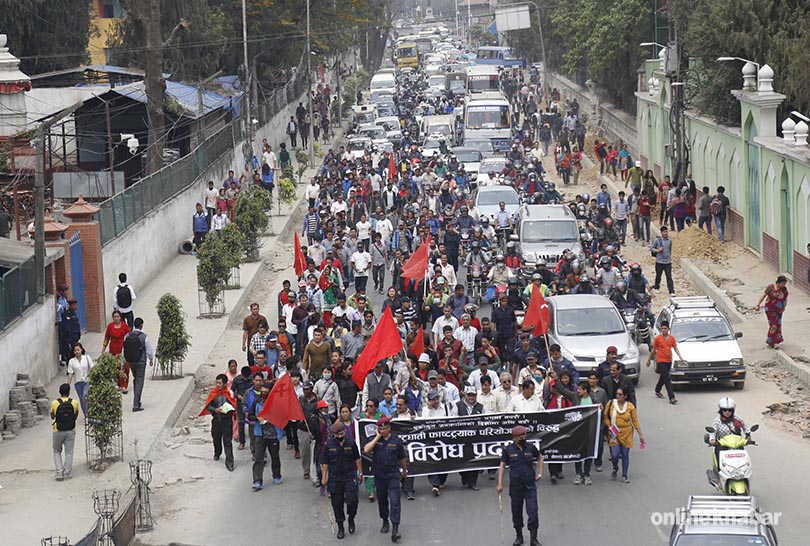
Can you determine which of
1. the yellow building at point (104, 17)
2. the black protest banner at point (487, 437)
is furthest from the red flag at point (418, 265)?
the yellow building at point (104, 17)

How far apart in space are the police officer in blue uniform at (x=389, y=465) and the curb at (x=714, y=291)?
42.7 feet

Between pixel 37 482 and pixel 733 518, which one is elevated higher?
pixel 733 518

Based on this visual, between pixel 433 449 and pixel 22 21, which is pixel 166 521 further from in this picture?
pixel 22 21

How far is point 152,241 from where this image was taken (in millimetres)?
34406

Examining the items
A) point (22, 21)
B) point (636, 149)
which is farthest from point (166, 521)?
point (636, 149)

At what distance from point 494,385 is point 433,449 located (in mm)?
1543

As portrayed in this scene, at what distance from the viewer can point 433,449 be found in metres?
17.1

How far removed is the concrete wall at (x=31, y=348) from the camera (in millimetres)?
21281

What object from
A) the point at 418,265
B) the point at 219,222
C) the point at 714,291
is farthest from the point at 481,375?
the point at 219,222

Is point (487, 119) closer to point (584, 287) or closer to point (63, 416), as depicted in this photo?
point (584, 287)

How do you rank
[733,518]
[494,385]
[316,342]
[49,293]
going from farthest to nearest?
[49,293] < [316,342] < [494,385] < [733,518]

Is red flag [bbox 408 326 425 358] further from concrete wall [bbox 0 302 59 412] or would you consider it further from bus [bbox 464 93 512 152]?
bus [bbox 464 93 512 152]

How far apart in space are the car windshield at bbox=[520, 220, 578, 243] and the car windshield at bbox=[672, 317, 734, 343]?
8.27 metres

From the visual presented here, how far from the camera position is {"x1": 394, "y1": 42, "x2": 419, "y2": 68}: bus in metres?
117
